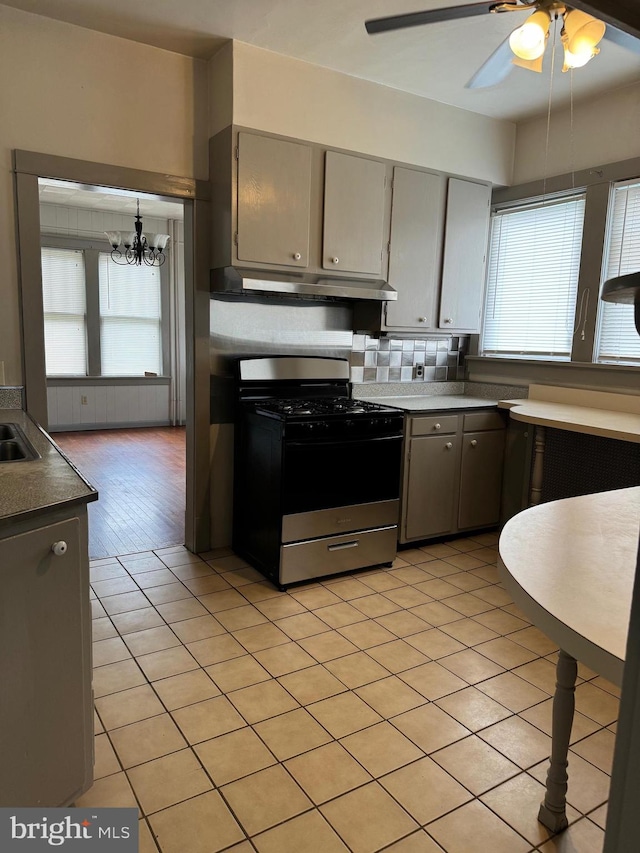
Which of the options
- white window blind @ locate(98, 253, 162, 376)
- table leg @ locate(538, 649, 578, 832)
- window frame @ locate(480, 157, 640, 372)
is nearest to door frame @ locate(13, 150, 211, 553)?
window frame @ locate(480, 157, 640, 372)

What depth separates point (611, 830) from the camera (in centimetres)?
53

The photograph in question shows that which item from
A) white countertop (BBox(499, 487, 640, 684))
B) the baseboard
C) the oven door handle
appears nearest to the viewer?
white countertop (BBox(499, 487, 640, 684))

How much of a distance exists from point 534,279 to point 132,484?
3.54 metres

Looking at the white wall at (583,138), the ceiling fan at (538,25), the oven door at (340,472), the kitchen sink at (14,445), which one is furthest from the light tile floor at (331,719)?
the white wall at (583,138)

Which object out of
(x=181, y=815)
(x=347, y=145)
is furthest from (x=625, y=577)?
(x=347, y=145)

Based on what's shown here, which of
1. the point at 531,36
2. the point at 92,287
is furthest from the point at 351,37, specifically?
the point at 92,287

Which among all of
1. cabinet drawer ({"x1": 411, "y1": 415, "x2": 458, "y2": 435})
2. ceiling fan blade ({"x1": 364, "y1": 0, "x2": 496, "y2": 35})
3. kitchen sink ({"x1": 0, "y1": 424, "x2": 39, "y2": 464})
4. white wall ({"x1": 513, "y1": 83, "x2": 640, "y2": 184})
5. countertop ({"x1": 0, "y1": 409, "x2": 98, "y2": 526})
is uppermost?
white wall ({"x1": 513, "y1": 83, "x2": 640, "y2": 184})

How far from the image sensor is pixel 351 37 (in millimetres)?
2893

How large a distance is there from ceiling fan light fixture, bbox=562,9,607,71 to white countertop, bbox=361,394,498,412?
1905 millimetres

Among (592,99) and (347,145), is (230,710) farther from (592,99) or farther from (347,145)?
(592,99)

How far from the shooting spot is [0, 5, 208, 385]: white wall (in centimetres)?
275

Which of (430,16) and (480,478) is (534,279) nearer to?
(480,478)

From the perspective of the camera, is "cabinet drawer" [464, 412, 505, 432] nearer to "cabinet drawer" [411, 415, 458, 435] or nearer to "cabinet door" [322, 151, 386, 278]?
"cabinet drawer" [411, 415, 458, 435]

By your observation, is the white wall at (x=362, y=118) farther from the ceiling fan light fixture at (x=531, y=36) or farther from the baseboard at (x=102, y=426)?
Answer: the baseboard at (x=102, y=426)
